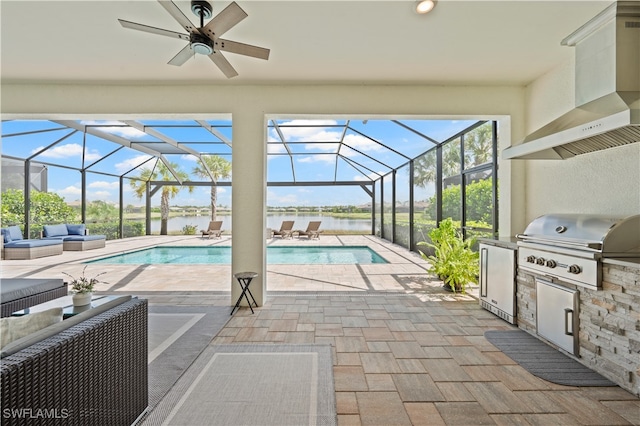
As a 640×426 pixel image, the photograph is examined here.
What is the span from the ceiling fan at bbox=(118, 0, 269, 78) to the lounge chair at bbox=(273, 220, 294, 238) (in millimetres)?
9932

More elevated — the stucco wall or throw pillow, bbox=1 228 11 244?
the stucco wall

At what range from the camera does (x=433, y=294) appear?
4234mm

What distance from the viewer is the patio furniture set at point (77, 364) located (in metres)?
0.96

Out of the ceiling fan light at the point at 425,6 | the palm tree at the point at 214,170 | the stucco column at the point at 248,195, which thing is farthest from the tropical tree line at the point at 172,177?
the ceiling fan light at the point at 425,6

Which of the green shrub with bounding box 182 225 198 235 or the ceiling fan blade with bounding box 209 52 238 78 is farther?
the green shrub with bounding box 182 225 198 235

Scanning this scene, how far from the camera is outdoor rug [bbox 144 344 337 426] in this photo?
1.74 m

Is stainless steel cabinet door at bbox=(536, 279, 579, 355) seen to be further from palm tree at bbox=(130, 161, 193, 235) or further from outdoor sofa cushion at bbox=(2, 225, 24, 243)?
palm tree at bbox=(130, 161, 193, 235)

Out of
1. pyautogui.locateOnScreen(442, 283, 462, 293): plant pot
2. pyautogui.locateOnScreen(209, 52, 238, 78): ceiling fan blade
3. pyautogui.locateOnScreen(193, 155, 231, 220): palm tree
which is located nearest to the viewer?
pyautogui.locateOnScreen(209, 52, 238, 78): ceiling fan blade

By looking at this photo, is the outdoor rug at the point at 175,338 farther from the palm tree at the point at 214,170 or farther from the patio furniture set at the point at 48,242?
the palm tree at the point at 214,170

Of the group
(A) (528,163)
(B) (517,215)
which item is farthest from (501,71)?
(B) (517,215)

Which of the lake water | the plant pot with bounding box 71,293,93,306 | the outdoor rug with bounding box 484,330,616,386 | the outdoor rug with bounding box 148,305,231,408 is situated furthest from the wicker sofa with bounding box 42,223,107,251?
the outdoor rug with bounding box 484,330,616,386

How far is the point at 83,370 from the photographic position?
123 centimetres

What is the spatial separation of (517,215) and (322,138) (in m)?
4.96

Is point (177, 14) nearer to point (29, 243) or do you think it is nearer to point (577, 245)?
point (577, 245)
